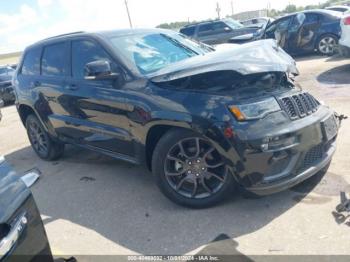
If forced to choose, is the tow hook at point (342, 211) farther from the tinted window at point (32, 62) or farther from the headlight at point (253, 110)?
the tinted window at point (32, 62)

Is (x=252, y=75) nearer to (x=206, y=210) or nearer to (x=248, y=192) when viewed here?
(x=248, y=192)

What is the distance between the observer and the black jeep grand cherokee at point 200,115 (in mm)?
3506

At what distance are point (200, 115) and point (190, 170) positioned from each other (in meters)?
0.60

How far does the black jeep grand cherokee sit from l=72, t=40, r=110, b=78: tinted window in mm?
12

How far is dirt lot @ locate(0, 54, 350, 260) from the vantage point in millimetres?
3273

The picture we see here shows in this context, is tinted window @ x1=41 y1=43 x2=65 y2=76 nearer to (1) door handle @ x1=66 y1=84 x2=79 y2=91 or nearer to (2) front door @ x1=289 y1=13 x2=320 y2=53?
(1) door handle @ x1=66 y1=84 x2=79 y2=91

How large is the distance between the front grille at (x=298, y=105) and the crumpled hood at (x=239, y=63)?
0.91 ft

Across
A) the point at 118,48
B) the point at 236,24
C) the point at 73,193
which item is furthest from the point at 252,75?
the point at 236,24

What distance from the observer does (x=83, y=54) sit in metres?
4.96

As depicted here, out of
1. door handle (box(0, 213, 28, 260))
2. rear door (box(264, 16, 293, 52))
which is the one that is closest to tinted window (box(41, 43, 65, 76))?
door handle (box(0, 213, 28, 260))

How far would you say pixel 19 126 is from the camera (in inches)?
395

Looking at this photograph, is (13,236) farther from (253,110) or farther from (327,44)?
(327,44)

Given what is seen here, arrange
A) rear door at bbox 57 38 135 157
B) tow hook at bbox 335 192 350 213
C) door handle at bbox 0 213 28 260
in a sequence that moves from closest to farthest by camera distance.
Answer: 1. door handle at bbox 0 213 28 260
2. tow hook at bbox 335 192 350 213
3. rear door at bbox 57 38 135 157

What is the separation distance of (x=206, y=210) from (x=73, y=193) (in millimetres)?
1840
